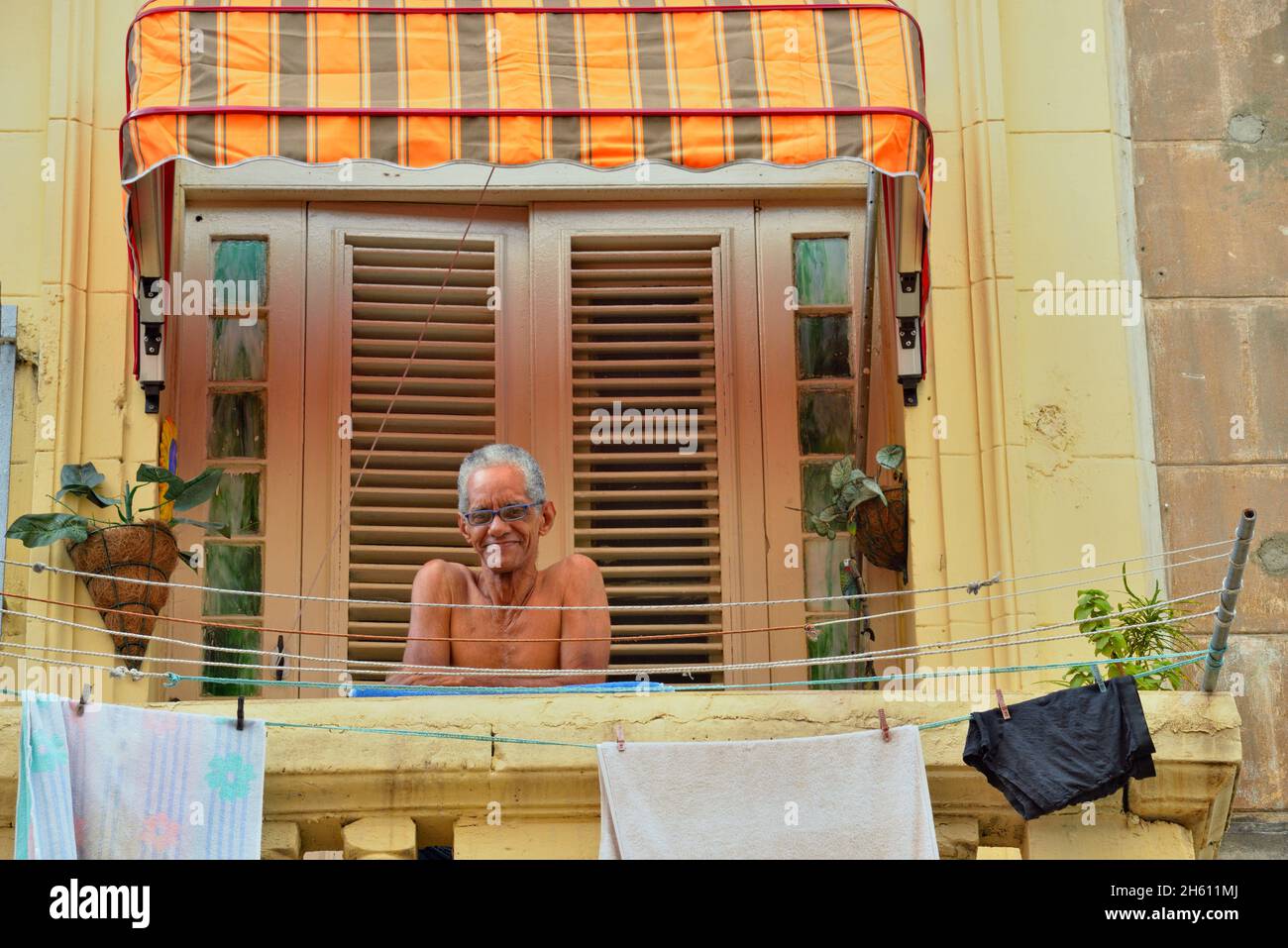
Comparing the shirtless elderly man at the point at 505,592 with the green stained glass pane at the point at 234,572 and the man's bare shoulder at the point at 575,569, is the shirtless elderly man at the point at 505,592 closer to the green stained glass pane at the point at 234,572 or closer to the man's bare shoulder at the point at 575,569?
the man's bare shoulder at the point at 575,569

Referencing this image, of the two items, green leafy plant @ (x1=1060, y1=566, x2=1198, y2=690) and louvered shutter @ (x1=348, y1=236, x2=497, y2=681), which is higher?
louvered shutter @ (x1=348, y1=236, x2=497, y2=681)

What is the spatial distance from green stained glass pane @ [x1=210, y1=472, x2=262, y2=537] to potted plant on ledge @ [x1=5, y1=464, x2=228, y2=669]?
578mm

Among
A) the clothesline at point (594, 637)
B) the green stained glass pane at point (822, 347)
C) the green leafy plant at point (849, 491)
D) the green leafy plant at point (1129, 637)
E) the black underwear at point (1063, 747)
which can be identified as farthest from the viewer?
the green stained glass pane at point (822, 347)

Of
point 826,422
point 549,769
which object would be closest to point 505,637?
point 549,769

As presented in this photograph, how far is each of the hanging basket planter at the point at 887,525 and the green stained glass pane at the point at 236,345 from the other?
2717 millimetres

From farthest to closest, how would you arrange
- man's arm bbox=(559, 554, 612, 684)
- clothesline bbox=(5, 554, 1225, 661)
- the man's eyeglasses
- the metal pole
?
the man's eyeglasses < man's arm bbox=(559, 554, 612, 684) < clothesline bbox=(5, 554, 1225, 661) < the metal pole

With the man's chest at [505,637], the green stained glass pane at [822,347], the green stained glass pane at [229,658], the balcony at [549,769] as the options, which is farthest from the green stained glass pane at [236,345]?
the balcony at [549,769]

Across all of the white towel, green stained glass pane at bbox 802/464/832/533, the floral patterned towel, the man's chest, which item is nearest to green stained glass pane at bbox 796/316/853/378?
green stained glass pane at bbox 802/464/832/533

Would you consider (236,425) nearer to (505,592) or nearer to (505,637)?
→ (505,592)

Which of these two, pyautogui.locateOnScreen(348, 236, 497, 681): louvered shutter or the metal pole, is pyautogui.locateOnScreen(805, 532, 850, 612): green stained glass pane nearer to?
pyautogui.locateOnScreen(348, 236, 497, 681): louvered shutter

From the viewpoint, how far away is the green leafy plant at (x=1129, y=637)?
8023 millimetres

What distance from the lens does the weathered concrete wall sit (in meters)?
9.37

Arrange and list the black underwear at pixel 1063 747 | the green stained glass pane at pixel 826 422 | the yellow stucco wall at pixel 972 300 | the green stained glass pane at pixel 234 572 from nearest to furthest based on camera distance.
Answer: the black underwear at pixel 1063 747 → the yellow stucco wall at pixel 972 300 → the green stained glass pane at pixel 234 572 → the green stained glass pane at pixel 826 422
